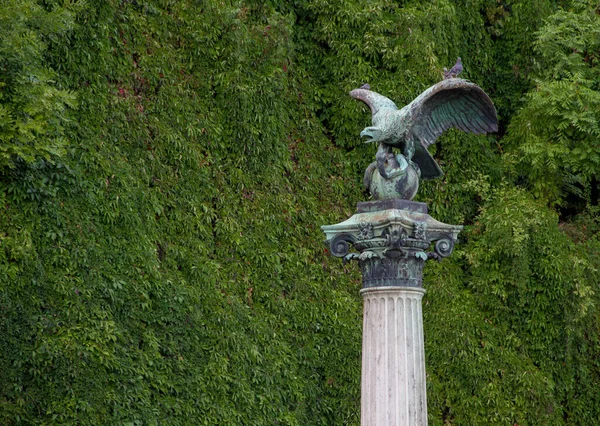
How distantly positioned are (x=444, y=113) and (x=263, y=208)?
6377mm

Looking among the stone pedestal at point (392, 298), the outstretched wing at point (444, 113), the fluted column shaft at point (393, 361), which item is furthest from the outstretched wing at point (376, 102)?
the fluted column shaft at point (393, 361)

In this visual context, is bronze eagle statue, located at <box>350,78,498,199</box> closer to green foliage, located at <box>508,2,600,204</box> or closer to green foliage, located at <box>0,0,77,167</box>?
green foliage, located at <box>0,0,77,167</box>

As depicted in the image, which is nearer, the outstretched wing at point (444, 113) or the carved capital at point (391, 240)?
the carved capital at point (391, 240)

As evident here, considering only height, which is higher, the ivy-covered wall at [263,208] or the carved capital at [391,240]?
the ivy-covered wall at [263,208]

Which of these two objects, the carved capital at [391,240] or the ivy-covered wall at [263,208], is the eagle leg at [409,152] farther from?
the ivy-covered wall at [263,208]

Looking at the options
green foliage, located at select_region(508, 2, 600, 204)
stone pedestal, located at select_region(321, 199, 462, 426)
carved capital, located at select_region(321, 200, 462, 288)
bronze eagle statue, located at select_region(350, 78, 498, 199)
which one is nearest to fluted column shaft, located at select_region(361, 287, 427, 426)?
stone pedestal, located at select_region(321, 199, 462, 426)

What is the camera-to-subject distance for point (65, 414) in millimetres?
12188

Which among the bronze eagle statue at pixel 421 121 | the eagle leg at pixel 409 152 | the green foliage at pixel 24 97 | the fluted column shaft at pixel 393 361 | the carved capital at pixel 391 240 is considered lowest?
the fluted column shaft at pixel 393 361

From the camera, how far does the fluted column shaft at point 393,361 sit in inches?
335

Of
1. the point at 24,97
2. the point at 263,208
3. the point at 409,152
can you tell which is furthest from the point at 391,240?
the point at 263,208

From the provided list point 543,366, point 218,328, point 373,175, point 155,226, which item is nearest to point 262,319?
point 218,328

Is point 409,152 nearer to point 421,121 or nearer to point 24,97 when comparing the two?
point 421,121

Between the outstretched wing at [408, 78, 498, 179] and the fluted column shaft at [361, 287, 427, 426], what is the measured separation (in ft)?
4.89

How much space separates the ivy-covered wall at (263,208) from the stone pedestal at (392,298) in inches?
187
